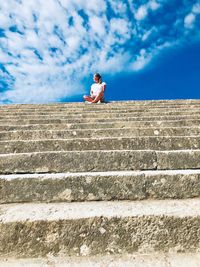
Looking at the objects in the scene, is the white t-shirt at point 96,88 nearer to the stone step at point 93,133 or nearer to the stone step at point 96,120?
the stone step at point 96,120

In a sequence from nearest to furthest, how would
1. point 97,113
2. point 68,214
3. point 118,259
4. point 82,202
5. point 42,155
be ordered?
point 118,259, point 68,214, point 82,202, point 42,155, point 97,113

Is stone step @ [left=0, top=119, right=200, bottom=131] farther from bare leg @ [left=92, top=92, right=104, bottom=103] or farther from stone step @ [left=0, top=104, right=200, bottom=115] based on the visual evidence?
bare leg @ [left=92, top=92, right=104, bottom=103]

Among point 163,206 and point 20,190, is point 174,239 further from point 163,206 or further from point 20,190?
point 20,190

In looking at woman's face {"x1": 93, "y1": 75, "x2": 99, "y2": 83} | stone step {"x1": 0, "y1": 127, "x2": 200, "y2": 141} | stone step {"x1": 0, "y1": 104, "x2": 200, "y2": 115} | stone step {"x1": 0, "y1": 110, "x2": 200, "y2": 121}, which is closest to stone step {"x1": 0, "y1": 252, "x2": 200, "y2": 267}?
stone step {"x1": 0, "y1": 127, "x2": 200, "y2": 141}

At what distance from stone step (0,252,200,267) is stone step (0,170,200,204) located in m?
0.43

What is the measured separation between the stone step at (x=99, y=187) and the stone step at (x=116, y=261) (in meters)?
0.43

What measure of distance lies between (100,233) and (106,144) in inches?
57.9

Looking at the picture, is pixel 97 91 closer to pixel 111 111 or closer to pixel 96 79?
pixel 96 79

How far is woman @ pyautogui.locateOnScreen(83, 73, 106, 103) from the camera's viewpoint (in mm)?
7051

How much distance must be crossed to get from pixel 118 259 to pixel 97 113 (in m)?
3.87

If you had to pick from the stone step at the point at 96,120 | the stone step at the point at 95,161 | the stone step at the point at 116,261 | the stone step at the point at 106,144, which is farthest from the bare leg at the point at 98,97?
the stone step at the point at 116,261

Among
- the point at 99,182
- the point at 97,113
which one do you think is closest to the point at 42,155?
the point at 99,182

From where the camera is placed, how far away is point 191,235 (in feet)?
5.00

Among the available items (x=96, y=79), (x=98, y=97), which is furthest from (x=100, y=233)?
(x=96, y=79)
